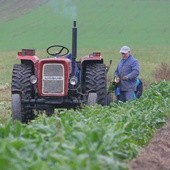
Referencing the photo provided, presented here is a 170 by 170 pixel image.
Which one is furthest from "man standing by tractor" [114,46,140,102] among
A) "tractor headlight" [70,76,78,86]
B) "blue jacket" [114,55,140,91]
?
"tractor headlight" [70,76,78,86]

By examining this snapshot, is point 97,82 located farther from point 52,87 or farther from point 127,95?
point 127,95

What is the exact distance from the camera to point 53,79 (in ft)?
42.5

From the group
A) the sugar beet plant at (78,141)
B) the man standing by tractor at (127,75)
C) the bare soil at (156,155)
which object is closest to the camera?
the sugar beet plant at (78,141)

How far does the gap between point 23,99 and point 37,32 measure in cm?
3868

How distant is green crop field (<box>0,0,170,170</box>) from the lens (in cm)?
601

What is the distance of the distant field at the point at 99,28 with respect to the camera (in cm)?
4263

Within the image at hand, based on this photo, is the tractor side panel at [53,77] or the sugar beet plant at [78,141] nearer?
the sugar beet plant at [78,141]

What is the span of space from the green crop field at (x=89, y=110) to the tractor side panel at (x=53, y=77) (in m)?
1.01

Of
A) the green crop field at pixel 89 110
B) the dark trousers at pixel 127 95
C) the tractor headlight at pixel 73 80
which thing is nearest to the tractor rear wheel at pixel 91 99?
the tractor headlight at pixel 73 80

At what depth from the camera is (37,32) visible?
168 ft

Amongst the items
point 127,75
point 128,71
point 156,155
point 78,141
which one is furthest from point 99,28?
point 78,141

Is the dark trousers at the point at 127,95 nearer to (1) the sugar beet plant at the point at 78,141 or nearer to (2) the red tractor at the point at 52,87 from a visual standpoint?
(2) the red tractor at the point at 52,87

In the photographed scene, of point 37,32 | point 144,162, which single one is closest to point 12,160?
point 144,162

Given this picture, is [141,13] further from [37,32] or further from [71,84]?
[71,84]
